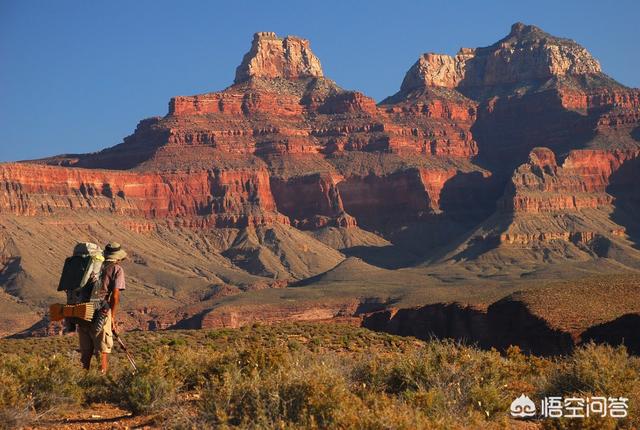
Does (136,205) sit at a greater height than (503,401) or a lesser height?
greater

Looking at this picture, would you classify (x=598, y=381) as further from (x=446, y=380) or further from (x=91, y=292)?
(x=91, y=292)

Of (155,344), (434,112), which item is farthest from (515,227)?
(155,344)

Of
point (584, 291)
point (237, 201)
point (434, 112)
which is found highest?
point (434, 112)

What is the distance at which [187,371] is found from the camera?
21234 millimetres

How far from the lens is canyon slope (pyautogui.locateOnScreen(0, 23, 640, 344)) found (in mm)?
123938

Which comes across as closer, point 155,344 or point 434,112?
point 155,344

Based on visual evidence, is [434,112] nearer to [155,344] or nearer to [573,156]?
[573,156]

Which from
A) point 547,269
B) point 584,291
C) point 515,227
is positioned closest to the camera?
point 584,291

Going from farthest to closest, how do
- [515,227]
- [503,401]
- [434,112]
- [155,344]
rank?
[434,112], [515,227], [155,344], [503,401]

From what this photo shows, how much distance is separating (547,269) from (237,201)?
59.3m
